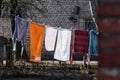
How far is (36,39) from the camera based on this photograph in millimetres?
12414

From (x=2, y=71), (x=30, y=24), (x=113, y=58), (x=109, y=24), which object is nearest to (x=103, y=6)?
(x=109, y=24)

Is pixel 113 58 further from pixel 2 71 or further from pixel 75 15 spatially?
pixel 75 15

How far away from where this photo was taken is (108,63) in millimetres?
1553

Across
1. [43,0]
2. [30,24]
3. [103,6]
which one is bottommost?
[103,6]

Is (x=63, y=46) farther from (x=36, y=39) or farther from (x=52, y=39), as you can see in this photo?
(x=36, y=39)

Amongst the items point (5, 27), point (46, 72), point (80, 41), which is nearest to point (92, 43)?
point (80, 41)

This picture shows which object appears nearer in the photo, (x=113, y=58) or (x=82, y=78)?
(x=113, y=58)

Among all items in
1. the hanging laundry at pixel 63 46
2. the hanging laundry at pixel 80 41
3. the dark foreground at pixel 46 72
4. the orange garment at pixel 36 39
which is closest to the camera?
the orange garment at pixel 36 39

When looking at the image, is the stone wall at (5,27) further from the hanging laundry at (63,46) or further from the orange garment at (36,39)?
the hanging laundry at (63,46)

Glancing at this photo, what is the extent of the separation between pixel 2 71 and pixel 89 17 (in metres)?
7.28

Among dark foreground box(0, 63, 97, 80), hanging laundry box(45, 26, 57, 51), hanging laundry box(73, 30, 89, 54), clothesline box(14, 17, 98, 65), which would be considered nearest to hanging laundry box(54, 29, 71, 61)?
clothesline box(14, 17, 98, 65)

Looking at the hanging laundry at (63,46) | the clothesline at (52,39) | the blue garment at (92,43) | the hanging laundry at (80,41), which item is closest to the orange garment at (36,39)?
the clothesline at (52,39)

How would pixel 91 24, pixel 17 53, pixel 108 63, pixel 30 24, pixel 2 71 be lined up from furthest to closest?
pixel 91 24
pixel 17 53
pixel 2 71
pixel 30 24
pixel 108 63

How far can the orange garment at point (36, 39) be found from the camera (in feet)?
40.4
